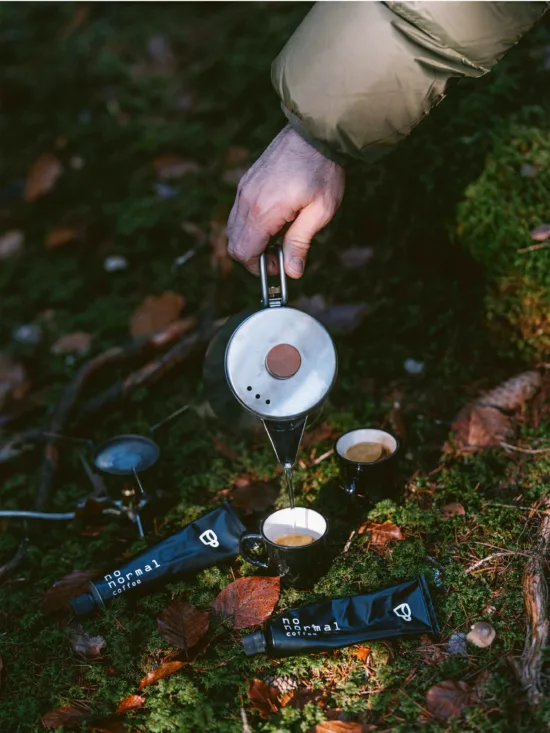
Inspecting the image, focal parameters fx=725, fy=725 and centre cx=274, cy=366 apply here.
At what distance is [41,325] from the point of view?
410 cm

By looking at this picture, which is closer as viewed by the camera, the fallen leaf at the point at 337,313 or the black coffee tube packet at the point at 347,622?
the black coffee tube packet at the point at 347,622

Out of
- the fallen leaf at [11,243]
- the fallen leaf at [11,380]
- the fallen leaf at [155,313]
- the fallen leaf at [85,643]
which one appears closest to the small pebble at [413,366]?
the fallen leaf at [155,313]

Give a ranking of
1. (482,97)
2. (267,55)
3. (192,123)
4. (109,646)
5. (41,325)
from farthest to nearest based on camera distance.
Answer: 1. (192,123)
2. (267,55)
3. (41,325)
4. (482,97)
5. (109,646)

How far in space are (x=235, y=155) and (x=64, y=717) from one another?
10.8 feet

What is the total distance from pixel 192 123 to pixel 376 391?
9.40ft

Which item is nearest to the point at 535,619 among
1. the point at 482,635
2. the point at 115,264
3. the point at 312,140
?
the point at 482,635

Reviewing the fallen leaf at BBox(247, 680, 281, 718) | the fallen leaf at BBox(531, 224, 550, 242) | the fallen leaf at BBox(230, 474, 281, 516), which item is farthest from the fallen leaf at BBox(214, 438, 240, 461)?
the fallen leaf at BBox(531, 224, 550, 242)

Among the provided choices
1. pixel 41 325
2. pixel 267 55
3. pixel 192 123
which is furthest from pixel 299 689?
pixel 192 123

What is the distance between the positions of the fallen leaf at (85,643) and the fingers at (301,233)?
A: 4.40ft

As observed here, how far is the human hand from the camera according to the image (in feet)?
7.43

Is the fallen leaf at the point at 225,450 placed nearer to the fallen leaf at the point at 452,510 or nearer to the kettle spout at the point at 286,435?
the kettle spout at the point at 286,435

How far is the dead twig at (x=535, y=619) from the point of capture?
1951 millimetres

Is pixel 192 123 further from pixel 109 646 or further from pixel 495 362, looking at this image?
pixel 109 646

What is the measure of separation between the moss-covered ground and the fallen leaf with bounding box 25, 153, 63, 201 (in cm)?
7
